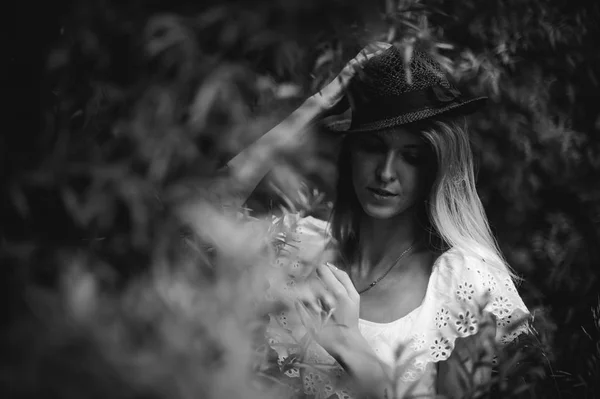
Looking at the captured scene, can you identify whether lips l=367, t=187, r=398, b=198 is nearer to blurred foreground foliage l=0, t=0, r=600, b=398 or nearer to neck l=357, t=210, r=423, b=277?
neck l=357, t=210, r=423, b=277

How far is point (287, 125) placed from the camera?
184 centimetres

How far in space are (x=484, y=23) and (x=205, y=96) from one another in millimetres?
1845

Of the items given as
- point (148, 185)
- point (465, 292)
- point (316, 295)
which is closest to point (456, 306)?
point (465, 292)

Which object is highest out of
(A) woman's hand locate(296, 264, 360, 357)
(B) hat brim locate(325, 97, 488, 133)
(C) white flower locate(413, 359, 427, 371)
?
(B) hat brim locate(325, 97, 488, 133)

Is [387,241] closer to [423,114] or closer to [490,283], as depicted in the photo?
[490,283]

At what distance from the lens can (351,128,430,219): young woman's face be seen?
1.87m

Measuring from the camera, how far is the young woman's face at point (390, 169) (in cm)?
187

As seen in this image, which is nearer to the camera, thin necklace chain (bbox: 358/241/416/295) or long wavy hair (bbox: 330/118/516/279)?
long wavy hair (bbox: 330/118/516/279)

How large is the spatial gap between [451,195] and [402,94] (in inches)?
14.7

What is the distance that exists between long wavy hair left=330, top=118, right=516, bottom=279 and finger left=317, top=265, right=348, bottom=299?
528mm

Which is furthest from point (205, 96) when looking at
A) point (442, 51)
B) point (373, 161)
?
point (442, 51)

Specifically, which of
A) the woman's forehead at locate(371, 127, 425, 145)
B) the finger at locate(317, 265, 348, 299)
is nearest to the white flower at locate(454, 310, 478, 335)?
the finger at locate(317, 265, 348, 299)

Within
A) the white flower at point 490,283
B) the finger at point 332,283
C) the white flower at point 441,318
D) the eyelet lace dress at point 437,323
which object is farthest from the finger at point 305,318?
the white flower at point 490,283

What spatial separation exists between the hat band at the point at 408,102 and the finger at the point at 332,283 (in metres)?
0.52
